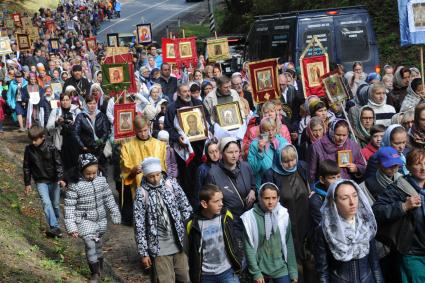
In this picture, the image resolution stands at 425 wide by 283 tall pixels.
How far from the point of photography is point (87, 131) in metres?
12.8

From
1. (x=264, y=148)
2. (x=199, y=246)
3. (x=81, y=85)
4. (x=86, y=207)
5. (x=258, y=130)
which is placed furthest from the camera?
(x=81, y=85)

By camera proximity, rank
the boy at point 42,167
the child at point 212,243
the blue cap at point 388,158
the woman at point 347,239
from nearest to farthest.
Answer: the woman at point 347,239, the child at point 212,243, the blue cap at point 388,158, the boy at point 42,167

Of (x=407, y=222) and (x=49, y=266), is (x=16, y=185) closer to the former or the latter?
(x=49, y=266)

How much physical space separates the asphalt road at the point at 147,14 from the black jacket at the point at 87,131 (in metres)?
37.7

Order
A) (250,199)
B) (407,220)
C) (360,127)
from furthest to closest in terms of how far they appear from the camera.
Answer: (360,127)
(250,199)
(407,220)

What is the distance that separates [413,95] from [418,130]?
9.75ft

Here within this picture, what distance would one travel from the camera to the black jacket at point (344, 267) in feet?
20.6

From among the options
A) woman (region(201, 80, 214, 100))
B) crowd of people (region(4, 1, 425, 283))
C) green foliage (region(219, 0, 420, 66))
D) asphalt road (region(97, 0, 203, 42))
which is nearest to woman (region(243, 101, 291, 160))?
crowd of people (region(4, 1, 425, 283))

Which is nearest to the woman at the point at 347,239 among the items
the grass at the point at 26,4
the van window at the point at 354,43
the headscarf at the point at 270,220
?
the headscarf at the point at 270,220

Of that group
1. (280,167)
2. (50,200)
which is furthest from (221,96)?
(280,167)

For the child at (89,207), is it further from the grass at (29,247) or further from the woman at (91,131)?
the woman at (91,131)

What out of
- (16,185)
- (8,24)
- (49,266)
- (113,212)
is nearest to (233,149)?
(113,212)

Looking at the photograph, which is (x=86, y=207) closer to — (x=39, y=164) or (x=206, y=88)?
(x=39, y=164)

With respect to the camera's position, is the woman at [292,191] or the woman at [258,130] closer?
the woman at [292,191]
